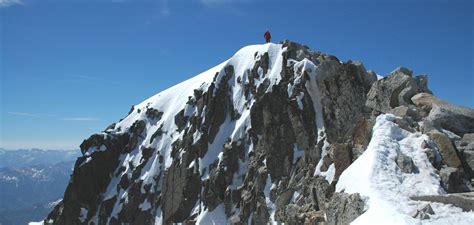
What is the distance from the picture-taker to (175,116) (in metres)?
81.2

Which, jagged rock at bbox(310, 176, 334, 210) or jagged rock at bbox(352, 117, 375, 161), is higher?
jagged rock at bbox(352, 117, 375, 161)

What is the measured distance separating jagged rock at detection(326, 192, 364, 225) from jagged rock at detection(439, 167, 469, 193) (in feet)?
15.5

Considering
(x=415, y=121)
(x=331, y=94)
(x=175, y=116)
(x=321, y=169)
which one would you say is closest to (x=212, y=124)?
(x=175, y=116)

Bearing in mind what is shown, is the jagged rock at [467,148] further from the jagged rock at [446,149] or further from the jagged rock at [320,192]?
the jagged rock at [320,192]

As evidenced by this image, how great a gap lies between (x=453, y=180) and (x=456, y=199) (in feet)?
8.64

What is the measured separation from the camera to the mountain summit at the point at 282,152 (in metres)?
19.0

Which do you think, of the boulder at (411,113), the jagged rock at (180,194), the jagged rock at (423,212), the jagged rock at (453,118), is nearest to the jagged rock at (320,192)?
the boulder at (411,113)

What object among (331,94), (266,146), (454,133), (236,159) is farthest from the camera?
(236,159)

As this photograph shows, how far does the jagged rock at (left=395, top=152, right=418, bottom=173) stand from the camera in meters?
A: 19.4

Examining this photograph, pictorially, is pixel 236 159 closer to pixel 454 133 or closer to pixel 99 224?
pixel 99 224

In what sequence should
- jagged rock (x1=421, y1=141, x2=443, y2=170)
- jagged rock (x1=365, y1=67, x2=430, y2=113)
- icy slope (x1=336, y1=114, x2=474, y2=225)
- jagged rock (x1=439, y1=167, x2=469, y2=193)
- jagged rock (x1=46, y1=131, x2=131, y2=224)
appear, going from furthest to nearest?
jagged rock (x1=46, y1=131, x2=131, y2=224), jagged rock (x1=365, y1=67, x2=430, y2=113), jagged rock (x1=421, y1=141, x2=443, y2=170), jagged rock (x1=439, y1=167, x2=469, y2=193), icy slope (x1=336, y1=114, x2=474, y2=225)

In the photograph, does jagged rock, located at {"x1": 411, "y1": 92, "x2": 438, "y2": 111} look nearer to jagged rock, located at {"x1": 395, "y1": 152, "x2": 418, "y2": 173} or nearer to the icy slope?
the icy slope

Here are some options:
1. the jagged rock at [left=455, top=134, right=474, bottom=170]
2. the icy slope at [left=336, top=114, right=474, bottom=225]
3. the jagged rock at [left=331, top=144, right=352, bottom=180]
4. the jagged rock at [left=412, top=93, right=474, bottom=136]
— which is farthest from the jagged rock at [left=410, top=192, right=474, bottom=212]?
the jagged rock at [left=331, top=144, right=352, bottom=180]

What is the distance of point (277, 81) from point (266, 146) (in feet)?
35.1
